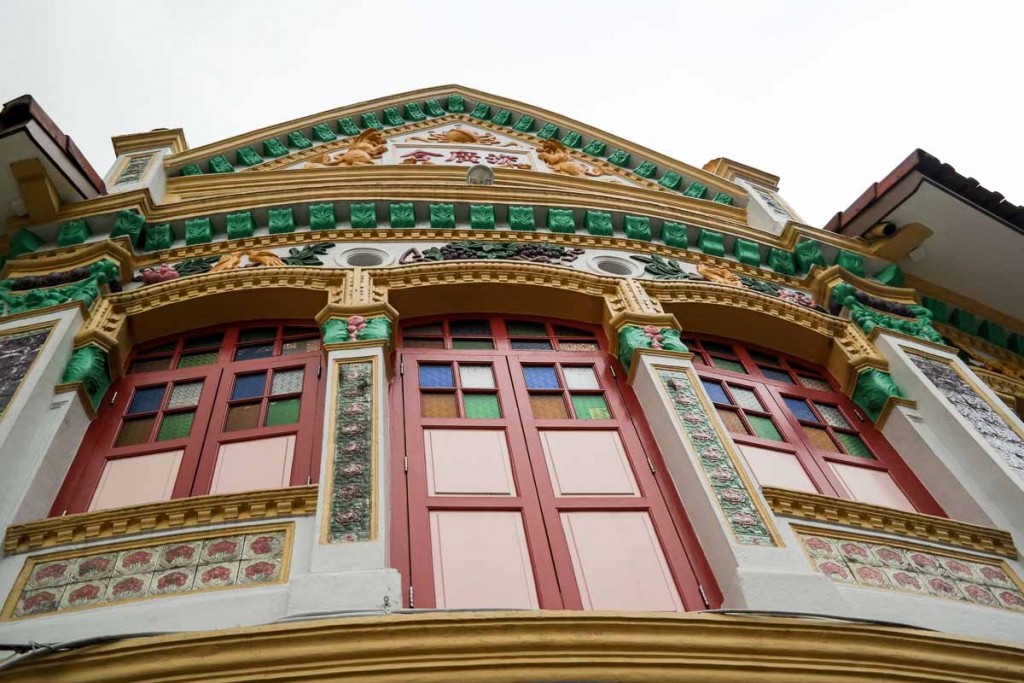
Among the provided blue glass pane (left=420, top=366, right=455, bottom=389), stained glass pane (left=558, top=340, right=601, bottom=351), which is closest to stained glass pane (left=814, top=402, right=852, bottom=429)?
stained glass pane (left=558, top=340, right=601, bottom=351)

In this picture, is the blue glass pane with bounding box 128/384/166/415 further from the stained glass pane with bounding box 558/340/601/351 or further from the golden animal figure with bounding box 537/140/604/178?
the golden animal figure with bounding box 537/140/604/178

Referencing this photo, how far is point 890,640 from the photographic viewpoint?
4699mm

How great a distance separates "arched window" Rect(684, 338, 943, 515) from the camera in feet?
22.5

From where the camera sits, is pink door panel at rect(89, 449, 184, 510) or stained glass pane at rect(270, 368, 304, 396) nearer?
pink door panel at rect(89, 449, 184, 510)

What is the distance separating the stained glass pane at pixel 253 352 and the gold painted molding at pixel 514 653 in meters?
3.50

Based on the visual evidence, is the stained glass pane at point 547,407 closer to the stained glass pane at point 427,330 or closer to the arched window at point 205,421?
the stained glass pane at point 427,330

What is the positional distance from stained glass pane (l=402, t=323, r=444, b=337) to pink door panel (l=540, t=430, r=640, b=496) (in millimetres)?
1738

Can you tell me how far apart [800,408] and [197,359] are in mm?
5118

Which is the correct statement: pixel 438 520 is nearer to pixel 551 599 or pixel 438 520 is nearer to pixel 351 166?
pixel 551 599

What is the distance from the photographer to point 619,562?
5.60 meters

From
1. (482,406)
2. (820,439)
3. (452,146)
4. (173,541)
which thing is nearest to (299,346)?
(482,406)

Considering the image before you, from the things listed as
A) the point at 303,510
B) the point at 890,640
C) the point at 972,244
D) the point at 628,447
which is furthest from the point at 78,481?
the point at 972,244

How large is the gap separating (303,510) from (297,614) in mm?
992

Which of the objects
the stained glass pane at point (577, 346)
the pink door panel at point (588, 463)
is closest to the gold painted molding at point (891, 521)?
the pink door panel at point (588, 463)
